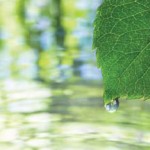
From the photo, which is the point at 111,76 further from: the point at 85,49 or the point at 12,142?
the point at 85,49

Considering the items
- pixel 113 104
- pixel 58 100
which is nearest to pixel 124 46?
pixel 113 104

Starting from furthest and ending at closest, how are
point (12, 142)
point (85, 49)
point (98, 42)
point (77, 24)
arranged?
1. point (77, 24)
2. point (85, 49)
3. point (12, 142)
4. point (98, 42)

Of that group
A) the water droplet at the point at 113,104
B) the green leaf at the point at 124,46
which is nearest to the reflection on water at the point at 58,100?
the water droplet at the point at 113,104

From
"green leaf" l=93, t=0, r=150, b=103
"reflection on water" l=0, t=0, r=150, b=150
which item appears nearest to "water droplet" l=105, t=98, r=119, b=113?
"green leaf" l=93, t=0, r=150, b=103

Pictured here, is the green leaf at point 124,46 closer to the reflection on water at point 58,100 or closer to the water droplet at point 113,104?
the water droplet at point 113,104

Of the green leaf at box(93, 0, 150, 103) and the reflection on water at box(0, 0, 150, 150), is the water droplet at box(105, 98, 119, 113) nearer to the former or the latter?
the green leaf at box(93, 0, 150, 103)

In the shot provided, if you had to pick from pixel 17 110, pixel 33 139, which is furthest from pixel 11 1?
pixel 33 139
